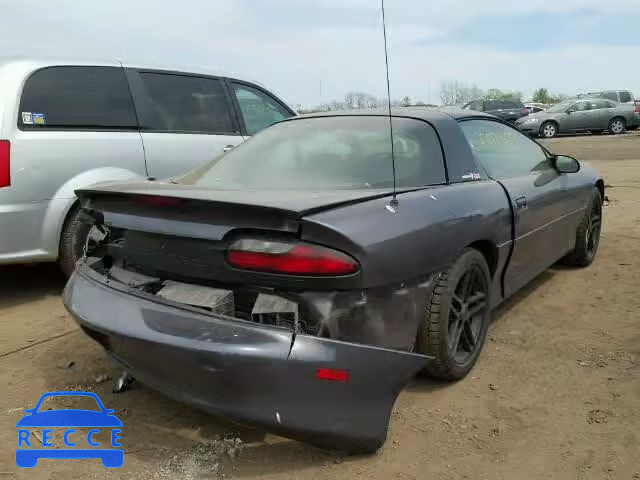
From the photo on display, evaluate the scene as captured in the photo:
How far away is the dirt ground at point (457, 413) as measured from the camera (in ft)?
7.54

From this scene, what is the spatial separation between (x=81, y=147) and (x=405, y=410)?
10.0ft

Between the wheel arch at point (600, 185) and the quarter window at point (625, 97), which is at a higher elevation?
the quarter window at point (625, 97)

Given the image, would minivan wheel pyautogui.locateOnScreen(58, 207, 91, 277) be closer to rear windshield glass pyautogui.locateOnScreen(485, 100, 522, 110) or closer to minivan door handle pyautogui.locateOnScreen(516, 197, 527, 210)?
minivan door handle pyautogui.locateOnScreen(516, 197, 527, 210)

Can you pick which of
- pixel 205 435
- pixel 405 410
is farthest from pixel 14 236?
pixel 405 410

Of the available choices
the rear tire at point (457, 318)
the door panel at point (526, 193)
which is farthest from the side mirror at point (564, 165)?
the rear tire at point (457, 318)

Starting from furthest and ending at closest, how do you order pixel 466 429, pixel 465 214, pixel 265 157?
1. pixel 265 157
2. pixel 465 214
3. pixel 466 429

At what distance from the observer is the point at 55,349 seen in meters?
3.41

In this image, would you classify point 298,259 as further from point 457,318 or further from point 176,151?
point 176,151

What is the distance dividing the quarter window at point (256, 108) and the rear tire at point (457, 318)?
308 cm

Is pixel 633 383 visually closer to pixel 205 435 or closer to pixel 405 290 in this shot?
pixel 405 290

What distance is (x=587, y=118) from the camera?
70.8 feet

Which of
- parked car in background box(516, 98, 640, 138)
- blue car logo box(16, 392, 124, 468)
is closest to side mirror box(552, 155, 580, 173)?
blue car logo box(16, 392, 124, 468)

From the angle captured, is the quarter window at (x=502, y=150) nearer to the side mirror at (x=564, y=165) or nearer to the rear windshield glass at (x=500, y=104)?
the side mirror at (x=564, y=165)

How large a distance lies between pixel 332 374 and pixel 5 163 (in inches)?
119
